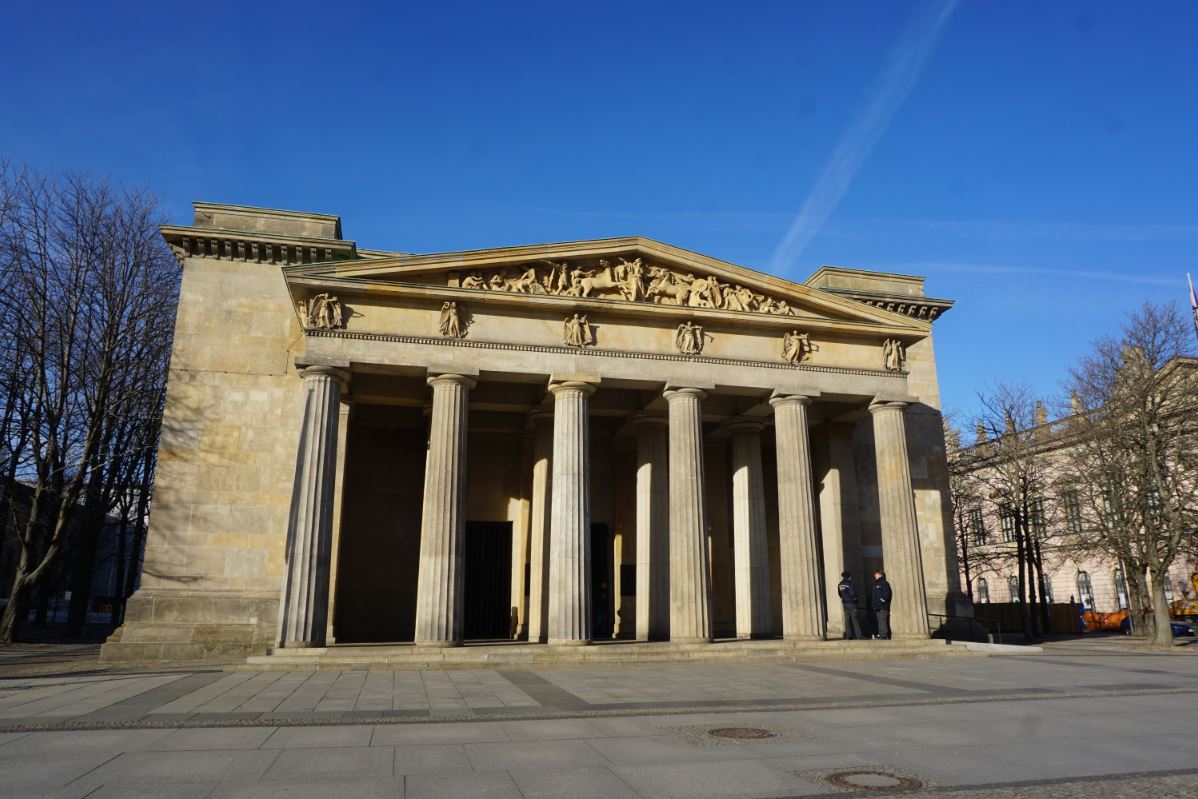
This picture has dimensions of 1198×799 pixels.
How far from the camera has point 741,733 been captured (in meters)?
9.06

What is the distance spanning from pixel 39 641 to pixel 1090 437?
39.7 meters

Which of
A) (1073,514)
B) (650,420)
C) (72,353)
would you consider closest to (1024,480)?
(1073,514)

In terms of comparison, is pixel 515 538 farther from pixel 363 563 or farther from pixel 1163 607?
pixel 1163 607

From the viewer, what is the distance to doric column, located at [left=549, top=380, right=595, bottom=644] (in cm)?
1928

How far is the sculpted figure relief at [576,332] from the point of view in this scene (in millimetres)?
21297

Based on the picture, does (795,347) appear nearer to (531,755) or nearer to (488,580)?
(488,580)

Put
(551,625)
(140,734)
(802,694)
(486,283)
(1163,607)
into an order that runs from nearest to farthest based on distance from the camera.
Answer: (140,734) → (802,694) → (551,625) → (486,283) → (1163,607)

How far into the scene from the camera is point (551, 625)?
19344 mm

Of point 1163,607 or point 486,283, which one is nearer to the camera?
point 486,283

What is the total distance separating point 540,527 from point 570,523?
3.47m

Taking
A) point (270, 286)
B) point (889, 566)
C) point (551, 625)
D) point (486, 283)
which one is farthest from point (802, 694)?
point (270, 286)

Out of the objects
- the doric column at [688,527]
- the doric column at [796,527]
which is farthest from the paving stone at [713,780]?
the doric column at [796,527]

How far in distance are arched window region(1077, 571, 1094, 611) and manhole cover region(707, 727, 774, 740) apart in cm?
5252

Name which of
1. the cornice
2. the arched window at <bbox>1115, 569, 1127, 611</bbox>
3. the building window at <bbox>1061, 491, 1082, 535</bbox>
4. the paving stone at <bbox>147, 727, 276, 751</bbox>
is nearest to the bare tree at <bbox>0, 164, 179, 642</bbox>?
the cornice
